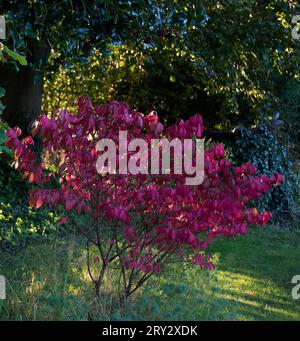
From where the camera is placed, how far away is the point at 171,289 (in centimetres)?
482

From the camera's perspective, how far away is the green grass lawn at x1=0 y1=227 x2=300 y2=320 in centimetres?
448

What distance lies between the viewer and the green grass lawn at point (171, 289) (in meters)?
4.48

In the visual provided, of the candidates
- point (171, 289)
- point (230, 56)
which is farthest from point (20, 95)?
point (171, 289)

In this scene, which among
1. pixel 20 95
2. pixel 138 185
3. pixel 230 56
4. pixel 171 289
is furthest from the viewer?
pixel 20 95

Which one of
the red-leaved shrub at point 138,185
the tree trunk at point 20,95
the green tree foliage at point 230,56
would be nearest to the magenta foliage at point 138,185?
the red-leaved shrub at point 138,185

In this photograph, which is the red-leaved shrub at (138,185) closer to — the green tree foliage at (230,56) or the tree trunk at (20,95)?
the green tree foliage at (230,56)

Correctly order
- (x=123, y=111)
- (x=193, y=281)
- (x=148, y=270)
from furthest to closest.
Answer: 1. (x=193, y=281)
2. (x=148, y=270)
3. (x=123, y=111)

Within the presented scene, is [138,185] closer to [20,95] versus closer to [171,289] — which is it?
[171,289]

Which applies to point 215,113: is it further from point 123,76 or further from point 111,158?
point 111,158

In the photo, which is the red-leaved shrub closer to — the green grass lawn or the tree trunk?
→ the green grass lawn

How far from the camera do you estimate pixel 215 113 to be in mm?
15391

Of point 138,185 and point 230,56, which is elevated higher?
point 230,56

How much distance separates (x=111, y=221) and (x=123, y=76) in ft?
35.9

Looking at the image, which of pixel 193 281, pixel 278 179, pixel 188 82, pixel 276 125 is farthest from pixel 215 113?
pixel 278 179
